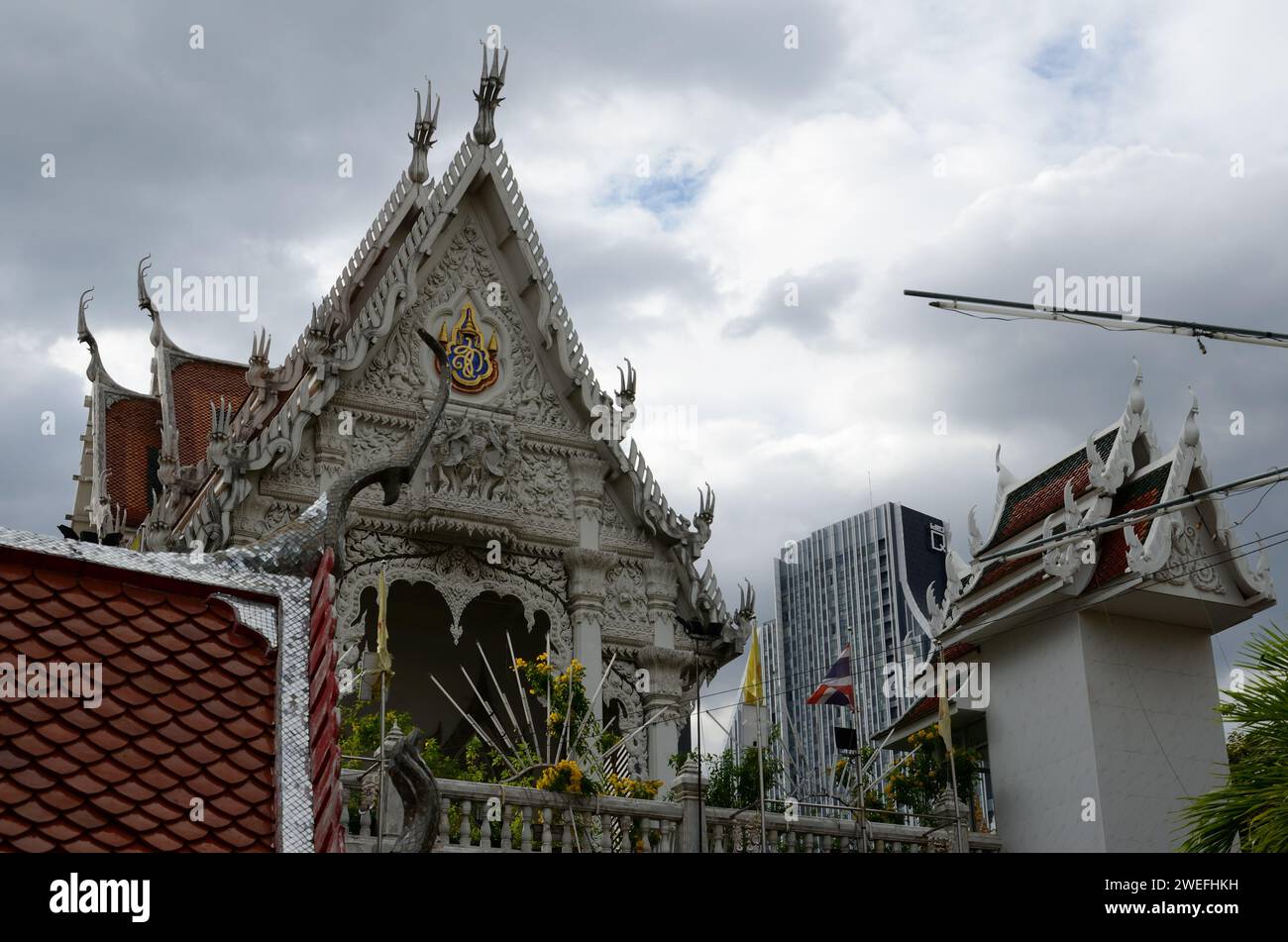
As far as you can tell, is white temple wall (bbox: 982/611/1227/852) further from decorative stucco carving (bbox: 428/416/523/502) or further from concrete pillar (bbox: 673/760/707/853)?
decorative stucco carving (bbox: 428/416/523/502)

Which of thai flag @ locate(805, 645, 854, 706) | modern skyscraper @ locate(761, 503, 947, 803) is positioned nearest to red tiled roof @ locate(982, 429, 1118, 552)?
thai flag @ locate(805, 645, 854, 706)

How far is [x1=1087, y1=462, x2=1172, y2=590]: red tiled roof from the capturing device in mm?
19156

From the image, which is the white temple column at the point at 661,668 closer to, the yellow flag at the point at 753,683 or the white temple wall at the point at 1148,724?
the yellow flag at the point at 753,683

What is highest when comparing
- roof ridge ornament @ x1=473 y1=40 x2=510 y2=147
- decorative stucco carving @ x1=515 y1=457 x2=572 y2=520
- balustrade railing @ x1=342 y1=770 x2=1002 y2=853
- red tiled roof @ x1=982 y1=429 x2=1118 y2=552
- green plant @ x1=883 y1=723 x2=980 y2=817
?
roof ridge ornament @ x1=473 y1=40 x2=510 y2=147

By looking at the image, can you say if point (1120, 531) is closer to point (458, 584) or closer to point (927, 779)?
point (927, 779)

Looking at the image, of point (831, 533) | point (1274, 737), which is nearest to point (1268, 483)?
point (1274, 737)

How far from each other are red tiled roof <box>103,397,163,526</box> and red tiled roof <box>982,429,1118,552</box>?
1424 cm

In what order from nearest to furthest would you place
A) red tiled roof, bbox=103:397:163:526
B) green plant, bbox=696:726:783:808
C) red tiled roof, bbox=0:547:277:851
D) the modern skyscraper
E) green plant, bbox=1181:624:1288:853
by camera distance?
red tiled roof, bbox=0:547:277:851 → green plant, bbox=1181:624:1288:853 → green plant, bbox=696:726:783:808 → red tiled roof, bbox=103:397:163:526 → the modern skyscraper

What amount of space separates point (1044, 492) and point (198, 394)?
49.7ft

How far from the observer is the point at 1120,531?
19484mm

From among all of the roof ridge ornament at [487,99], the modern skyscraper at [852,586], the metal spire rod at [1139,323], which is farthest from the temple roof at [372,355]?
the modern skyscraper at [852,586]

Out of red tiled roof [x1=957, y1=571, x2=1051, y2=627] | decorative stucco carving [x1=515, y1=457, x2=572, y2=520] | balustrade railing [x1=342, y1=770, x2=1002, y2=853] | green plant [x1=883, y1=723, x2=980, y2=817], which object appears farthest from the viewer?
decorative stucco carving [x1=515, y1=457, x2=572, y2=520]
